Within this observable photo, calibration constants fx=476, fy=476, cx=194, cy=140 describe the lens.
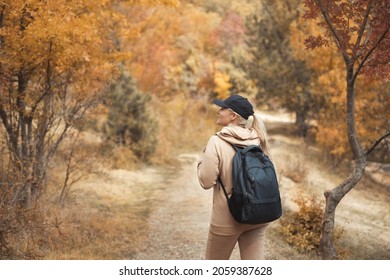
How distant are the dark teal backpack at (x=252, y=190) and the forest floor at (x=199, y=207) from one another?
3088 mm

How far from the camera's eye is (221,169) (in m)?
3.33

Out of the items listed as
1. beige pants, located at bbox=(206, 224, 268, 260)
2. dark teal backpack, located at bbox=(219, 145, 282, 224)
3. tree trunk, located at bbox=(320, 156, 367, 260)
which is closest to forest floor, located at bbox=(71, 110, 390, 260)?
tree trunk, located at bbox=(320, 156, 367, 260)

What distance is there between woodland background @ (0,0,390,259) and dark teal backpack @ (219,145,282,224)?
234cm

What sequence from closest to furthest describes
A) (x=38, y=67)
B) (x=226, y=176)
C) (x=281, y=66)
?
(x=226, y=176) → (x=38, y=67) → (x=281, y=66)

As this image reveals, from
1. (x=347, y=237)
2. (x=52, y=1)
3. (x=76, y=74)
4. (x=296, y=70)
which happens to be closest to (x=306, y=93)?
(x=296, y=70)

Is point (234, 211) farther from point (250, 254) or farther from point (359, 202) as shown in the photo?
point (359, 202)

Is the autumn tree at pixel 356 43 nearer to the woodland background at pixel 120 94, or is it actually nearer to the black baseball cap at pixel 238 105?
the woodland background at pixel 120 94

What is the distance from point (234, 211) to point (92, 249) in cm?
Result: 348

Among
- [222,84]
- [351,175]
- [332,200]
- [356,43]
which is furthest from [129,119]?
[222,84]

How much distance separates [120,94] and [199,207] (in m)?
4.48

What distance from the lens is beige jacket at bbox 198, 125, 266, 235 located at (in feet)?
10.7

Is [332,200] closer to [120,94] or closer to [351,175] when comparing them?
[351,175]

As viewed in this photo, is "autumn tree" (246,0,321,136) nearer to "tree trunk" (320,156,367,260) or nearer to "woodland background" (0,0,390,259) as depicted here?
"woodland background" (0,0,390,259)

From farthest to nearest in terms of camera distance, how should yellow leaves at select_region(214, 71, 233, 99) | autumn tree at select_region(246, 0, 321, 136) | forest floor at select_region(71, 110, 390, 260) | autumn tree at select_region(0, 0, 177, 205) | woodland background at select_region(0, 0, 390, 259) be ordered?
yellow leaves at select_region(214, 71, 233, 99), autumn tree at select_region(246, 0, 321, 136), forest floor at select_region(71, 110, 390, 260), woodland background at select_region(0, 0, 390, 259), autumn tree at select_region(0, 0, 177, 205)
